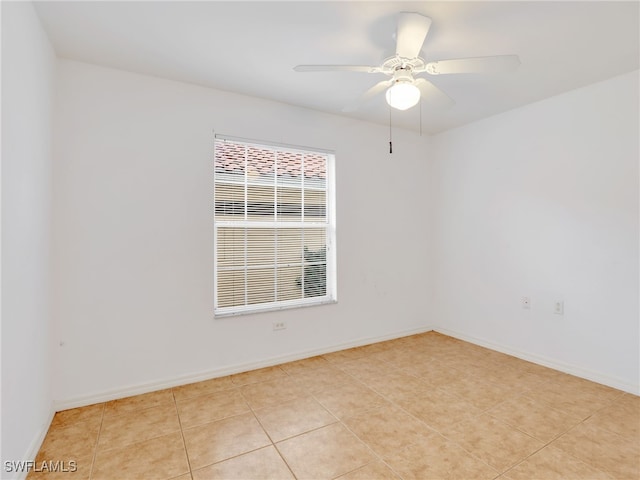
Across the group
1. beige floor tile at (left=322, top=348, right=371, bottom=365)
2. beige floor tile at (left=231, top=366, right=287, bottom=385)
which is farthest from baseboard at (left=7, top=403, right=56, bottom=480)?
beige floor tile at (left=322, top=348, right=371, bottom=365)

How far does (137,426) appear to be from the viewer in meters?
2.14

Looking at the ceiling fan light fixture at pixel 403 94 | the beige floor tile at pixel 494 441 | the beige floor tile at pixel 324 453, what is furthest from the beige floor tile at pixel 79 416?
the ceiling fan light fixture at pixel 403 94

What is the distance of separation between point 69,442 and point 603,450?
3.10 m

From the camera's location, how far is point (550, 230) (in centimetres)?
309

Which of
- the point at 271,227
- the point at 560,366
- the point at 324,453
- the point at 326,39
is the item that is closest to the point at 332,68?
the point at 326,39

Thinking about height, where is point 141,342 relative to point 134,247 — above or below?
below

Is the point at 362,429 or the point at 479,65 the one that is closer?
the point at 479,65

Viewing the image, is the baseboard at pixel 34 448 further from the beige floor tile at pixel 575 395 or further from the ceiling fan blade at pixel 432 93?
the beige floor tile at pixel 575 395

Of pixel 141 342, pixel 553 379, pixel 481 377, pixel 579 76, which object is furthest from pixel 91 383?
pixel 579 76

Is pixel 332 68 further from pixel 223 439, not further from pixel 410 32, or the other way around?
pixel 223 439

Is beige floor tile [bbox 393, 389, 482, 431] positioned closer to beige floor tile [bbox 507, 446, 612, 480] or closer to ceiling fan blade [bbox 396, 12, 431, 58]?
beige floor tile [bbox 507, 446, 612, 480]

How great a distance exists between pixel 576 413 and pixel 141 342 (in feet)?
10.5

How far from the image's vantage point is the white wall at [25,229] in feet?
4.97

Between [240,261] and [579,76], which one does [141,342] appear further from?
[579,76]
